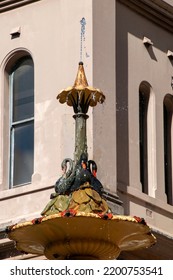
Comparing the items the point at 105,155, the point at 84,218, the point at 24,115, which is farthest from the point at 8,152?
the point at 84,218

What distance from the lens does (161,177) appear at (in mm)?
32875

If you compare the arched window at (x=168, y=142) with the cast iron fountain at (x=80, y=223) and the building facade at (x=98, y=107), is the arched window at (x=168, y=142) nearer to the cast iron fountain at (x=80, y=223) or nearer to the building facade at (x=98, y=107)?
the building facade at (x=98, y=107)

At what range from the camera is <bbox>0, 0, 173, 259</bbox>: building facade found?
30469mm

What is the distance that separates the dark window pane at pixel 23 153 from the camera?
104 feet

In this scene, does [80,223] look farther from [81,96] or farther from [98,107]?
[98,107]

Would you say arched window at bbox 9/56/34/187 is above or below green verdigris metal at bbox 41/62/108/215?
above

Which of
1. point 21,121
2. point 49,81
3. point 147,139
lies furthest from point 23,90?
point 147,139

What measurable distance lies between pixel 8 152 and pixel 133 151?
245cm

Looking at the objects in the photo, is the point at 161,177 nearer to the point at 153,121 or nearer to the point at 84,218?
the point at 153,121

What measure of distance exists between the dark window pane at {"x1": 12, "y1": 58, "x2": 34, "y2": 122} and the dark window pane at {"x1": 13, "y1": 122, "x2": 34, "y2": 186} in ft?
0.89

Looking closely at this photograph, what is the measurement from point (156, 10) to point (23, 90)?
10.8 ft

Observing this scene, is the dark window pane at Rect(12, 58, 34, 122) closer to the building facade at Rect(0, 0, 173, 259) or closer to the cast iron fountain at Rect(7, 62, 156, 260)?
the building facade at Rect(0, 0, 173, 259)

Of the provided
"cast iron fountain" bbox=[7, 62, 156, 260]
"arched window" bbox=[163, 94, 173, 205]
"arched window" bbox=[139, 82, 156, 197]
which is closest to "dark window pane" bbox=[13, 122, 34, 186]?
"arched window" bbox=[139, 82, 156, 197]
